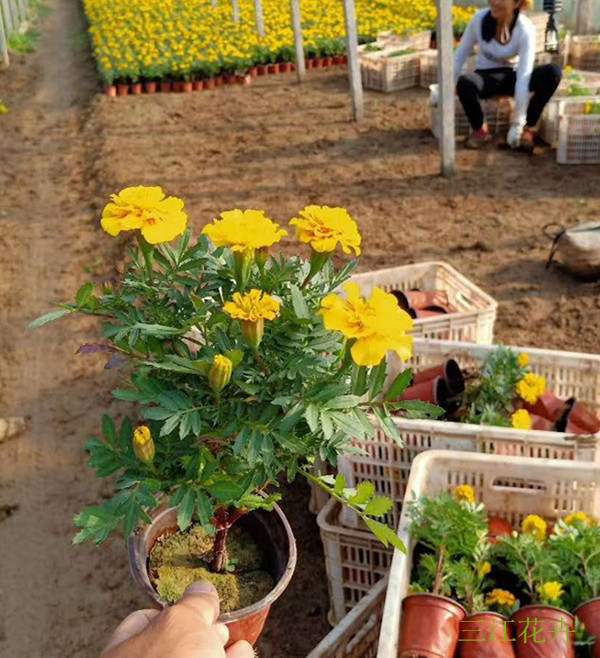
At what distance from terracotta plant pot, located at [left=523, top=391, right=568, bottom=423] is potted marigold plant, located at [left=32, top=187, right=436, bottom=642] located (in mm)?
1271

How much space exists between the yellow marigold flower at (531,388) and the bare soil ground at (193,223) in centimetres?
95

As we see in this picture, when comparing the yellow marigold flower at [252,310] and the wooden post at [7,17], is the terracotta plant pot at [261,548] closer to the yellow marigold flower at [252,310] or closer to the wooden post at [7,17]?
the yellow marigold flower at [252,310]

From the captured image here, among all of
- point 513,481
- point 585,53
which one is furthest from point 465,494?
point 585,53

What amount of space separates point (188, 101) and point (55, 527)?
6645mm

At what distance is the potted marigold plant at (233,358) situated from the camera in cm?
147

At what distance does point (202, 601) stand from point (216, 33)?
401 inches

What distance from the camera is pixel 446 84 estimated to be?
5.83 m

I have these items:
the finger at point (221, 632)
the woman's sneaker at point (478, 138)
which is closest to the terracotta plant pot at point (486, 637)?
the finger at point (221, 632)

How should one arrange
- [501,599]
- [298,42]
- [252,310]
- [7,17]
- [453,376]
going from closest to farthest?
[252,310], [501,599], [453,376], [298,42], [7,17]

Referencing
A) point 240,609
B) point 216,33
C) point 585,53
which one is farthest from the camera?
point 216,33

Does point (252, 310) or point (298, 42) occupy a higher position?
point (252, 310)

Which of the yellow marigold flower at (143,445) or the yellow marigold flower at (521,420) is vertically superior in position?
the yellow marigold flower at (143,445)

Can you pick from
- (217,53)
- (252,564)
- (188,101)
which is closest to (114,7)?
(217,53)

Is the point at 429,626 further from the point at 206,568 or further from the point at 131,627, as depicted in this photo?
the point at 131,627
